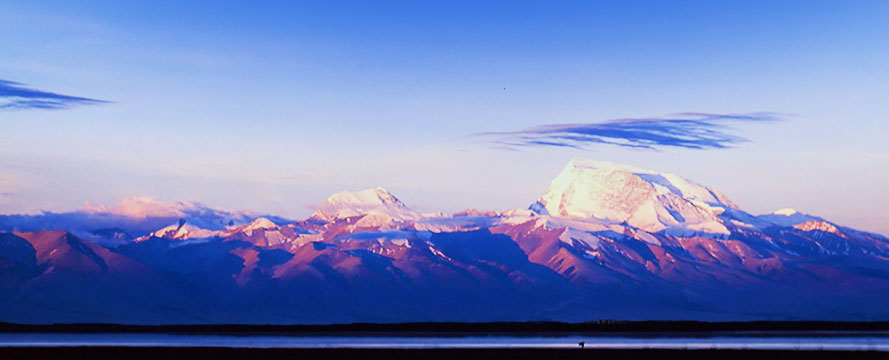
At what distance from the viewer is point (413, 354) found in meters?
65.2

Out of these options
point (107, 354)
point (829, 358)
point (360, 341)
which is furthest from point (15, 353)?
point (829, 358)

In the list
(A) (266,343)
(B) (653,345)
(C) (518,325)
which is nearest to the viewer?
(B) (653,345)

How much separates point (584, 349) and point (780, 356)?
1285cm

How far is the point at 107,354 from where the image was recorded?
2643 inches

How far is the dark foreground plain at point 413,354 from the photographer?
6075cm

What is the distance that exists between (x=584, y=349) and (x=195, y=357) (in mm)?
22807

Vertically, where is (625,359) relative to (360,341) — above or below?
above

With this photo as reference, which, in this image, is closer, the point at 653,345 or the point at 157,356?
the point at 157,356

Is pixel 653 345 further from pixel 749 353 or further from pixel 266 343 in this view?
pixel 266 343

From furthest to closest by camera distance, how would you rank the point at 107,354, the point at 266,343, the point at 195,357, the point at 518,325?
the point at 518,325, the point at 266,343, the point at 107,354, the point at 195,357

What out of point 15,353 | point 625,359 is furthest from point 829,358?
point 15,353

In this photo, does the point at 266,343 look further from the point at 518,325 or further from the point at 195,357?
the point at 518,325

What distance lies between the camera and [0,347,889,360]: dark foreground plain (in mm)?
60750

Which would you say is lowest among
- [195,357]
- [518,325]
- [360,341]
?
[518,325]
